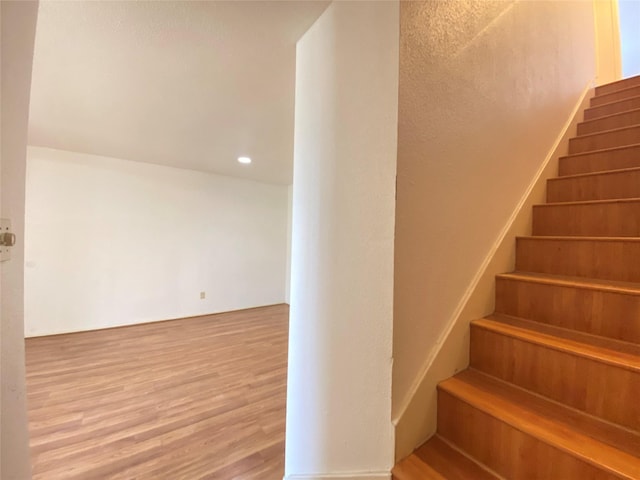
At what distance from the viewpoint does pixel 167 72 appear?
154cm

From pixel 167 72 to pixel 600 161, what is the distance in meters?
2.72

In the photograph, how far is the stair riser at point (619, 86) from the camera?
84.8 inches

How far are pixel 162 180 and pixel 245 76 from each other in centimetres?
298

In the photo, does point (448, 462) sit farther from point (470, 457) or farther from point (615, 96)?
point (615, 96)

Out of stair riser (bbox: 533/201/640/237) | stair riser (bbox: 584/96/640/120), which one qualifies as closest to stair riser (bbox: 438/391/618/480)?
stair riser (bbox: 533/201/640/237)

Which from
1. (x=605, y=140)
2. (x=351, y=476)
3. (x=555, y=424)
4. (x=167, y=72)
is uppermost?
(x=167, y=72)

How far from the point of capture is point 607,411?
789 mm

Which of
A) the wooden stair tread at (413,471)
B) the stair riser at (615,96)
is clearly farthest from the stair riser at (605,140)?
the wooden stair tread at (413,471)

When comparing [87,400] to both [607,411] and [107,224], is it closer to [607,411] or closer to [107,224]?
[107,224]

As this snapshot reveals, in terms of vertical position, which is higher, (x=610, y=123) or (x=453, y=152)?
(x=610, y=123)

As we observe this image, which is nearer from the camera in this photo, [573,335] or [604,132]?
[573,335]

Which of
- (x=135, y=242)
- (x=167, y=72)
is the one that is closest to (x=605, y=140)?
(x=167, y=72)

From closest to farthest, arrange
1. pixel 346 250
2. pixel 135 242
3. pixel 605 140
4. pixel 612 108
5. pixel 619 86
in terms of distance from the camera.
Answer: pixel 346 250 → pixel 605 140 → pixel 612 108 → pixel 619 86 → pixel 135 242

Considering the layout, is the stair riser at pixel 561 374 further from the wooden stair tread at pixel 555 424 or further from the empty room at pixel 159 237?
the empty room at pixel 159 237
